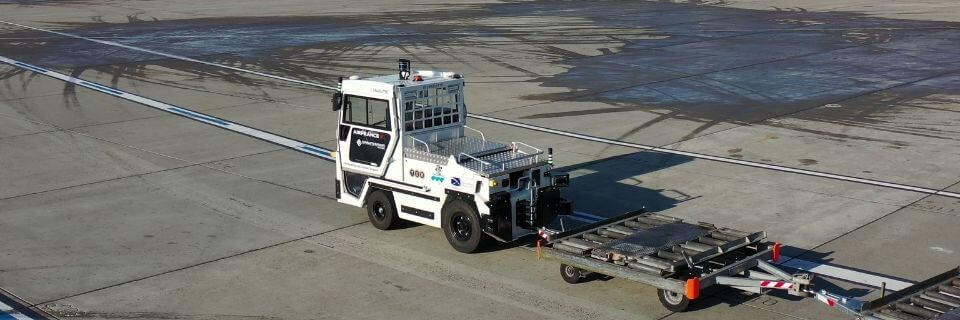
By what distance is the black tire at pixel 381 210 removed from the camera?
54.3 ft

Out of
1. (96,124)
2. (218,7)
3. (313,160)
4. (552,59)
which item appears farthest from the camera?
(218,7)

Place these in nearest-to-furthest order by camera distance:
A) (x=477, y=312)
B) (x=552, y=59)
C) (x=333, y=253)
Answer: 1. (x=477, y=312)
2. (x=333, y=253)
3. (x=552, y=59)

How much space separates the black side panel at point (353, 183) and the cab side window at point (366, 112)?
972mm

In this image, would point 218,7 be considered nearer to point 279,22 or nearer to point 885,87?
point 279,22

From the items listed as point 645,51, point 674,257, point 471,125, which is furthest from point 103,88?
point 674,257

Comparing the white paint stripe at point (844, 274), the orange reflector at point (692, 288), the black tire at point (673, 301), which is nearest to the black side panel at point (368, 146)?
the black tire at point (673, 301)

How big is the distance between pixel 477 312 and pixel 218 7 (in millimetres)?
50553

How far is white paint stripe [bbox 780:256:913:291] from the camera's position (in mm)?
14137

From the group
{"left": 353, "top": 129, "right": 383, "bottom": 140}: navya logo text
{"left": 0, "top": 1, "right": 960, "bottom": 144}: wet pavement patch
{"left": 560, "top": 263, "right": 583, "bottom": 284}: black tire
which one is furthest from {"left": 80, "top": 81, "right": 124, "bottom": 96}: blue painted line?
{"left": 560, "top": 263, "right": 583, "bottom": 284}: black tire

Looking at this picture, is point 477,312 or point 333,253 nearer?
point 477,312

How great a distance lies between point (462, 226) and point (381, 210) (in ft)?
6.13

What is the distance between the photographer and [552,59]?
123 feet

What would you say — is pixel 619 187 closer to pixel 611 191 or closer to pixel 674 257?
pixel 611 191

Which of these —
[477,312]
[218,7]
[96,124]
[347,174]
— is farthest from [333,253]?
[218,7]
